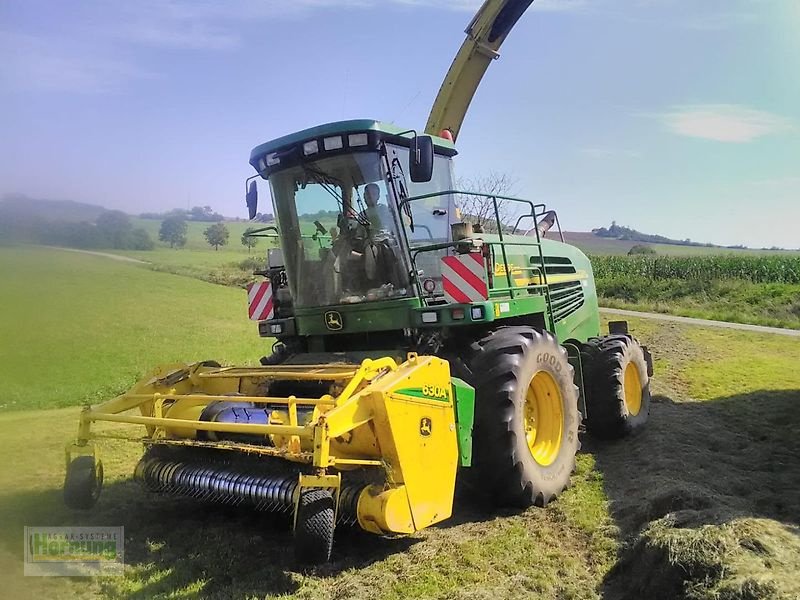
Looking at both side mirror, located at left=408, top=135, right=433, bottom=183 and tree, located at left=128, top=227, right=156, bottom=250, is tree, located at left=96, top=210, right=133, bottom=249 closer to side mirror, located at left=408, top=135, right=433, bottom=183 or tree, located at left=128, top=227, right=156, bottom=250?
tree, located at left=128, top=227, right=156, bottom=250

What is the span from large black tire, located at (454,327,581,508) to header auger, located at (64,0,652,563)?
15 millimetres

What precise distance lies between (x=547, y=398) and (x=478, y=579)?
7.09 ft

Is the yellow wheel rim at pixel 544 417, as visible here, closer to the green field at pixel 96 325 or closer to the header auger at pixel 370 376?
the header auger at pixel 370 376

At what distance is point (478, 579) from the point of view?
4035 millimetres

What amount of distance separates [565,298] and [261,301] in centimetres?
333

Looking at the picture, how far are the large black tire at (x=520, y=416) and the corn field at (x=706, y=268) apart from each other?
25399 millimetres

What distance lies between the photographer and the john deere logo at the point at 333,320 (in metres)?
5.92

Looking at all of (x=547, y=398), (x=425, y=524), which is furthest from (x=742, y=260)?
(x=425, y=524)

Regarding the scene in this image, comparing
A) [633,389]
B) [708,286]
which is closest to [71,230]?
[633,389]

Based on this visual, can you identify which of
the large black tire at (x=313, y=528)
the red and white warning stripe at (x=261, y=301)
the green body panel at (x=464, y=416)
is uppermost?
the red and white warning stripe at (x=261, y=301)

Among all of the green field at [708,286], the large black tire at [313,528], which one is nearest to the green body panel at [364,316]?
the large black tire at [313,528]

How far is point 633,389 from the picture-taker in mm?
8109

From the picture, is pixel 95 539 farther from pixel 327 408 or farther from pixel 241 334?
pixel 241 334

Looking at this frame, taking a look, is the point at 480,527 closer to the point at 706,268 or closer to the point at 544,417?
the point at 544,417
